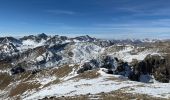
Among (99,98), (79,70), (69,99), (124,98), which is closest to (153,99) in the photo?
(124,98)

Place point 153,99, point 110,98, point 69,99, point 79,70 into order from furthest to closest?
point 79,70
point 69,99
point 110,98
point 153,99

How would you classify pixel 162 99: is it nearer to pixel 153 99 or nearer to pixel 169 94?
pixel 153 99

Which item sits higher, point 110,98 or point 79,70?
point 110,98

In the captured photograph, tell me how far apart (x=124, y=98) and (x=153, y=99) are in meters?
4.32

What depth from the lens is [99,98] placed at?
143 feet

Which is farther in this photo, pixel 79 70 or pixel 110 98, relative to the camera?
pixel 79 70

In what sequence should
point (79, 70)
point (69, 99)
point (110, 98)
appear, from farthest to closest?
point (79, 70) → point (69, 99) → point (110, 98)

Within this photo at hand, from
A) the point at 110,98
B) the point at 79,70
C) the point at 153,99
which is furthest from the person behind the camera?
the point at 79,70

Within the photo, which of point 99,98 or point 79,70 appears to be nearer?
point 99,98

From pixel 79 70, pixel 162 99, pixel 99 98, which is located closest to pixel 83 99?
pixel 99 98

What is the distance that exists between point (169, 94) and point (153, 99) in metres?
5.35

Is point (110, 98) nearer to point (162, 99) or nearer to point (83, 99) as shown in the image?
point (83, 99)

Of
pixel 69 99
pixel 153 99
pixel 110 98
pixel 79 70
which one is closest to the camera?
pixel 153 99

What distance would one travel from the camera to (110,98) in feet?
140
